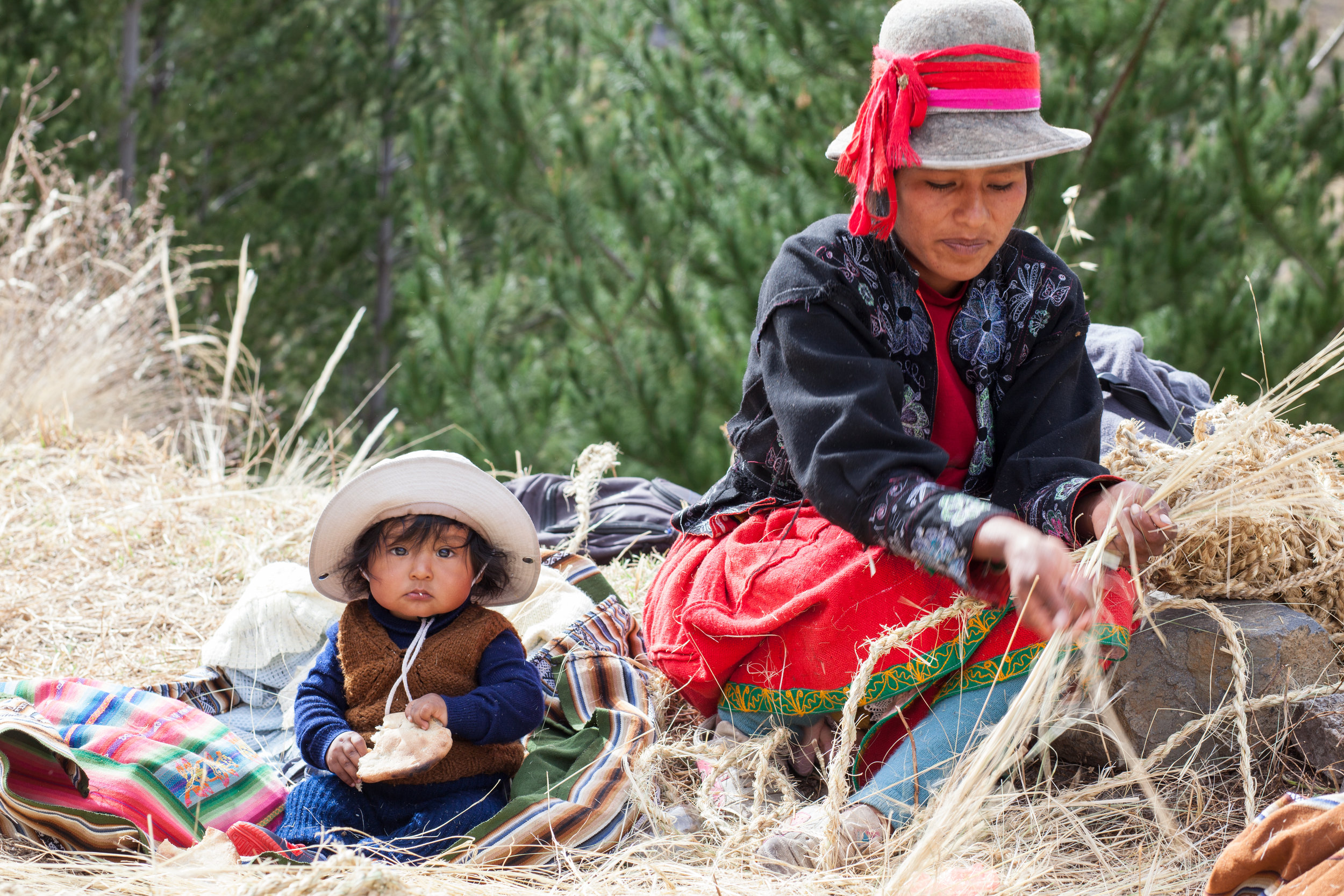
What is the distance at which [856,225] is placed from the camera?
1917 mm

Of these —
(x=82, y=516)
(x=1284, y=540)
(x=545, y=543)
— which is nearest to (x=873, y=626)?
Answer: (x=1284, y=540)

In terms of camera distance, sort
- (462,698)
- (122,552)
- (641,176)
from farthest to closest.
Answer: (641,176) → (122,552) → (462,698)

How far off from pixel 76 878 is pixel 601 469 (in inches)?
59.9

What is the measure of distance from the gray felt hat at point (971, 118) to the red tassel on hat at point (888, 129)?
0.03 meters

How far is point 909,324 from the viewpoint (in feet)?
6.66

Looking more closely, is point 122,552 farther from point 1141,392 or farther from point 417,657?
point 1141,392

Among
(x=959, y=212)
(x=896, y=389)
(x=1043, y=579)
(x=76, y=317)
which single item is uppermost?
(x=959, y=212)

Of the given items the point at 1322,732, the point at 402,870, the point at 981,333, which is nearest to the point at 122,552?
the point at 402,870

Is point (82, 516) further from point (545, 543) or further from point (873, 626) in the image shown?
point (873, 626)

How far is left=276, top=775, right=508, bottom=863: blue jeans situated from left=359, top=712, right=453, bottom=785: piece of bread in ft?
0.33

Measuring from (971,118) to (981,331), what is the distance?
38 cm

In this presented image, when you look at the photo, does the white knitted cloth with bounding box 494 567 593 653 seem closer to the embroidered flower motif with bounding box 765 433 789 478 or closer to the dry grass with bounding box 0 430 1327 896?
the dry grass with bounding box 0 430 1327 896

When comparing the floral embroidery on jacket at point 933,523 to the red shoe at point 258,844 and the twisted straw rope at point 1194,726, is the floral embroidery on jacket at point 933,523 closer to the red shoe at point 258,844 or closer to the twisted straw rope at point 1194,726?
the twisted straw rope at point 1194,726

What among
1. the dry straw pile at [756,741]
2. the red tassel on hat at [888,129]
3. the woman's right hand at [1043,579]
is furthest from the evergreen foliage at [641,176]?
the woman's right hand at [1043,579]
